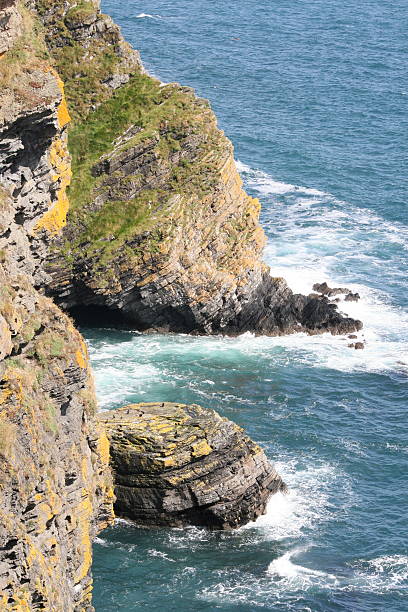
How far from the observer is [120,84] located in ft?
314

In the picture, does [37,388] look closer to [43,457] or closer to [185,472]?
[43,457]

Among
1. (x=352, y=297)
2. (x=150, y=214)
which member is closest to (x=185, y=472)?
(x=150, y=214)

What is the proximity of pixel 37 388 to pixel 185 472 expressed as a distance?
20.6 m

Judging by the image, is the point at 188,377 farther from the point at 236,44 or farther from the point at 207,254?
the point at 236,44

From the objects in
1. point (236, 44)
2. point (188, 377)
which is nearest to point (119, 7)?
point (236, 44)

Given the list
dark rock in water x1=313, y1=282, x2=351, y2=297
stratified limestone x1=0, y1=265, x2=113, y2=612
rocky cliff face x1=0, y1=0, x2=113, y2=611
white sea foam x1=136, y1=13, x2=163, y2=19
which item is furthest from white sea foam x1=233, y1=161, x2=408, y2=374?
white sea foam x1=136, y1=13, x2=163, y2=19

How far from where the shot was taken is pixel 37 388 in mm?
48250

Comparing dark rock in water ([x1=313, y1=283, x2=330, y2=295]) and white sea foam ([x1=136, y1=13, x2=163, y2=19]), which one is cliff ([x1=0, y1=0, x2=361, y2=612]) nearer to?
dark rock in water ([x1=313, y1=283, x2=330, y2=295])

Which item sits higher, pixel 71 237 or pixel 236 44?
pixel 236 44

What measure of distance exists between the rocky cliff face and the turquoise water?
797cm

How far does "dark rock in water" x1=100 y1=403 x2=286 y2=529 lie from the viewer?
6669 centimetres

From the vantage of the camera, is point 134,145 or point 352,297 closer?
point 134,145

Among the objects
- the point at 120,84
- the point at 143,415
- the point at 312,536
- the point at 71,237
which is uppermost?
the point at 120,84

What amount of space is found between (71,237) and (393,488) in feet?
103
